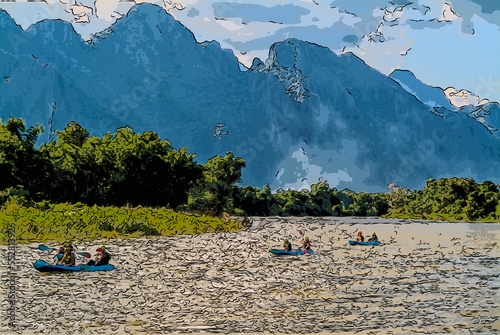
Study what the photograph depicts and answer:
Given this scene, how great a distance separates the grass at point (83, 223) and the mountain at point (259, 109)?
3668cm

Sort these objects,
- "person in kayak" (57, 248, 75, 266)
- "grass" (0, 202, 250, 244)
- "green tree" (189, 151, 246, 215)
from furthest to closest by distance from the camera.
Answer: "green tree" (189, 151, 246, 215), "grass" (0, 202, 250, 244), "person in kayak" (57, 248, 75, 266)

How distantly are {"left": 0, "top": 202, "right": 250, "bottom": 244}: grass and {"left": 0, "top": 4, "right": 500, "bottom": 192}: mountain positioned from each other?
3668 cm

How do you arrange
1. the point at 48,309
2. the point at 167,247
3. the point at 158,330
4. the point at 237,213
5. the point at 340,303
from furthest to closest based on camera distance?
the point at 237,213, the point at 167,247, the point at 340,303, the point at 48,309, the point at 158,330

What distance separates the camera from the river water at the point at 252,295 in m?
15.7

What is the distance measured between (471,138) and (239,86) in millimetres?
62587

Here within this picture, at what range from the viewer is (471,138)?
109 m

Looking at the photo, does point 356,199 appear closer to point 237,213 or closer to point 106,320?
point 237,213

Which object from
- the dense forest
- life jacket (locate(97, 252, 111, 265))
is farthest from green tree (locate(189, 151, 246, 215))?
life jacket (locate(97, 252, 111, 265))

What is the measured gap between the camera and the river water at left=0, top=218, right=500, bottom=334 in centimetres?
1570

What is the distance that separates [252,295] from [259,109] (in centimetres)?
10630

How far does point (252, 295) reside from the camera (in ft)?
68.8

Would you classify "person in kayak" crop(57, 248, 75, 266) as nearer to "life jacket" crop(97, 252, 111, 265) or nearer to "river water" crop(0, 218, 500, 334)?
"river water" crop(0, 218, 500, 334)

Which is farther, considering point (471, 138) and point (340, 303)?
point (471, 138)

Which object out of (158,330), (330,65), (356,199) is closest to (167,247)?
(158,330)
